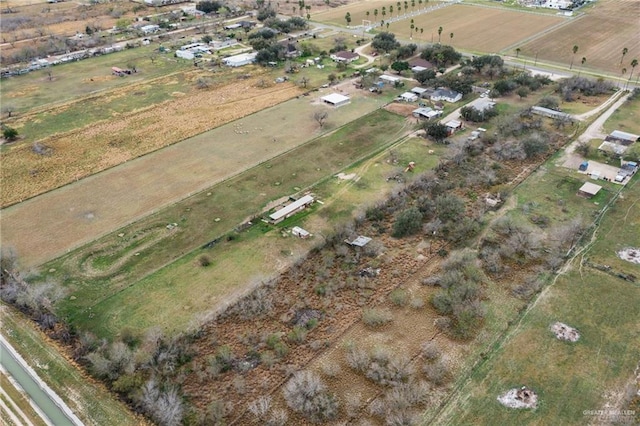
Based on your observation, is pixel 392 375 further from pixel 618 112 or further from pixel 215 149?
pixel 618 112

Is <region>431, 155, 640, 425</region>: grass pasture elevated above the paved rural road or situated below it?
below

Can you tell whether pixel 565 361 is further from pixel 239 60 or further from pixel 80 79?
pixel 80 79

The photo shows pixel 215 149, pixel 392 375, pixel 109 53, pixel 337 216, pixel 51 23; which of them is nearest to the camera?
pixel 392 375

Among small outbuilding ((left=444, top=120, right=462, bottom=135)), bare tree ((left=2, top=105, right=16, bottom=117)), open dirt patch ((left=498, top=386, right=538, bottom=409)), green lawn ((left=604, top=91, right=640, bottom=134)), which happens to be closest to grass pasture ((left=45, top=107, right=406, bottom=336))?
small outbuilding ((left=444, top=120, right=462, bottom=135))

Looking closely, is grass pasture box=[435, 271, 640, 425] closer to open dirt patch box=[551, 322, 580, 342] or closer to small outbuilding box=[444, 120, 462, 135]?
open dirt patch box=[551, 322, 580, 342]

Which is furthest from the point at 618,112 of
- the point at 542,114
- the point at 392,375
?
the point at 392,375

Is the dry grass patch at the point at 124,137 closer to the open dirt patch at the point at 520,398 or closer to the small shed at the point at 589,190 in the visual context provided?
the small shed at the point at 589,190

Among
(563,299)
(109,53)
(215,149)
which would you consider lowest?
(563,299)
